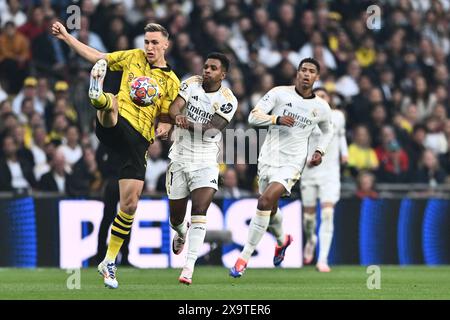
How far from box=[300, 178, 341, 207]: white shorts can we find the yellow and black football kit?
462 cm

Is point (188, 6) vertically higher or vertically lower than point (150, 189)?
higher

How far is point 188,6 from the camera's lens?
22.9m

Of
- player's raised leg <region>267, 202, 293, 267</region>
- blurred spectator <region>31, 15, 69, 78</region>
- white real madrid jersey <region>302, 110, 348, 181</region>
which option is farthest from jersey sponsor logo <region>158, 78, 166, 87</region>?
blurred spectator <region>31, 15, 69, 78</region>

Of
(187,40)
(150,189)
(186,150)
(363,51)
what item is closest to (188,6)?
(187,40)

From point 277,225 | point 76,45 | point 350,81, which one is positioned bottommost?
point 277,225

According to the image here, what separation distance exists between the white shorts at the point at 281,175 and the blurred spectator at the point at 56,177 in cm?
431

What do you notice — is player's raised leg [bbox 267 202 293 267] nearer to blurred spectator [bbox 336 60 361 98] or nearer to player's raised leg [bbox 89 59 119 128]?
player's raised leg [bbox 89 59 119 128]

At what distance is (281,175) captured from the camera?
14477 mm

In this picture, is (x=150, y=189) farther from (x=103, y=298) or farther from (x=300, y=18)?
(x=103, y=298)

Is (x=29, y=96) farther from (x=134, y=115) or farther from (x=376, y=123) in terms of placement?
(x=134, y=115)

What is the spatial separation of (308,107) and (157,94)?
279 cm

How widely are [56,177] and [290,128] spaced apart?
4.70 metres

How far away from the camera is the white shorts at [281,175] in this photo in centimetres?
1445

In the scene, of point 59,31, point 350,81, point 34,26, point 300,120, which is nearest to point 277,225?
point 300,120
